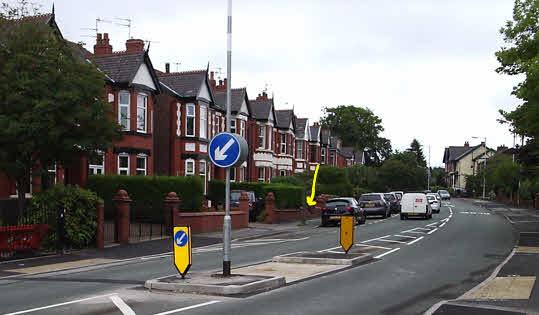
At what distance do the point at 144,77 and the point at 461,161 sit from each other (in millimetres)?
114856

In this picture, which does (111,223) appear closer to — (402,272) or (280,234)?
(280,234)

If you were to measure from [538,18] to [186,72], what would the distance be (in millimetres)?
21101

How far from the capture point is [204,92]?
123ft

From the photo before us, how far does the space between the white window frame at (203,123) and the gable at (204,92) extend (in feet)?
2.09

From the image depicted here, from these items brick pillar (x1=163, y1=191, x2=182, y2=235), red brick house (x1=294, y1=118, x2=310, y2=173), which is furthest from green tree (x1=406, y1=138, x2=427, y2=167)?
brick pillar (x1=163, y1=191, x2=182, y2=235)

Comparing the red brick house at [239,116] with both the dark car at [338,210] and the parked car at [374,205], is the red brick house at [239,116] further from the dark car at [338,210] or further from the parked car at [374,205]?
the dark car at [338,210]

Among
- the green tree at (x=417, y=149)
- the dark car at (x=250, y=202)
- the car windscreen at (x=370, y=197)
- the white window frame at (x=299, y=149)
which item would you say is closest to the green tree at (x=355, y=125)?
the green tree at (x=417, y=149)

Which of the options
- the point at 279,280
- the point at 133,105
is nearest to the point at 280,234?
the point at 133,105

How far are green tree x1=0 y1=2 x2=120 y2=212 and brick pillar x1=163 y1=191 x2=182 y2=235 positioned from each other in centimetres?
506

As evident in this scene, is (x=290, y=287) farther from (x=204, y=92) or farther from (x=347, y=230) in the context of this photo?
(x=204, y=92)

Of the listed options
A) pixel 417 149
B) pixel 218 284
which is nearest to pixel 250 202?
pixel 218 284

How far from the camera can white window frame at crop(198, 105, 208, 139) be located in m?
37.6

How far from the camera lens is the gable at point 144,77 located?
104 ft

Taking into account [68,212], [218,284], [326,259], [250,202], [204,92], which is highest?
[204,92]
